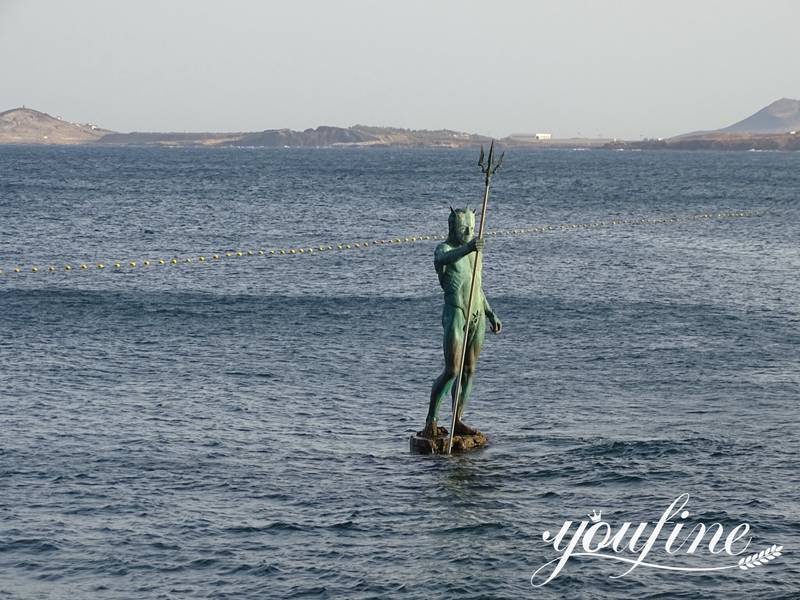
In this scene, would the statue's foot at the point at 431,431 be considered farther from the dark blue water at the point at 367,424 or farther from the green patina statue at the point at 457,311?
the dark blue water at the point at 367,424

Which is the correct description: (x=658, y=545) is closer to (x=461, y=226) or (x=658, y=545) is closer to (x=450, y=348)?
(x=450, y=348)

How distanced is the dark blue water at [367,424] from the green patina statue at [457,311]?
135 cm

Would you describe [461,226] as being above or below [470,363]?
above

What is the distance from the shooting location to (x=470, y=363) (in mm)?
29000

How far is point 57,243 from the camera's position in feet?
261

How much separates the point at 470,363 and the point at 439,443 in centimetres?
180

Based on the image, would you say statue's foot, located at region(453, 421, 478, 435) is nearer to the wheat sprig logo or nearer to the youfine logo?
the youfine logo

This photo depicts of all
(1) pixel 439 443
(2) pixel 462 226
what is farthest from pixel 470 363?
(2) pixel 462 226

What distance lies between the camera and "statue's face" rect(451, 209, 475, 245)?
92.2 ft

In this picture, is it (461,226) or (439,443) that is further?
(439,443)

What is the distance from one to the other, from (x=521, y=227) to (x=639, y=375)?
5899 cm

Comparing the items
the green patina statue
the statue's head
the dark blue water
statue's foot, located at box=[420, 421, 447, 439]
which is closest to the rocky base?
statue's foot, located at box=[420, 421, 447, 439]

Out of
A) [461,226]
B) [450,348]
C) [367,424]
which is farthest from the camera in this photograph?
[367,424]

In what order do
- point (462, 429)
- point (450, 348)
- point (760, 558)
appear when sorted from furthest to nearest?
point (462, 429), point (450, 348), point (760, 558)
